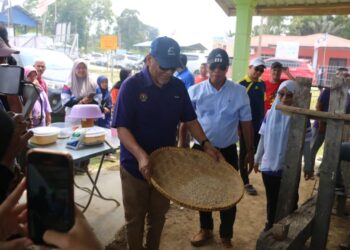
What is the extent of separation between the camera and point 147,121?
96.2 inches

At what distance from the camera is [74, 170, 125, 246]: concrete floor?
3.62 meters

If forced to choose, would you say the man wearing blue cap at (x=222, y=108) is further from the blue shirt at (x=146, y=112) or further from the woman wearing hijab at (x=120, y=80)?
the woman wearing hijab at (x=120, y=80)

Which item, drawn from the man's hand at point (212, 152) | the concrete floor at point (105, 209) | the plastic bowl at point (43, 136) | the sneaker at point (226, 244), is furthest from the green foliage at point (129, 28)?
the man's hand at point (212, 152)

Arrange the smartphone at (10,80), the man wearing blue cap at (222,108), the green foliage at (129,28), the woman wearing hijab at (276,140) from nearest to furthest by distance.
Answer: the smartphone at (10,80), the woman wearing hijab at (276,140), the man wearing blue cap at (222,108), the green foliage at (129,28)

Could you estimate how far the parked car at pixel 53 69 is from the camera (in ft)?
23.8

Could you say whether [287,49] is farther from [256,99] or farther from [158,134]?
[158,134]

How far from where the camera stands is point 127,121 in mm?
2396

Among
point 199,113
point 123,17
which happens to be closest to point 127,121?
point 199,113

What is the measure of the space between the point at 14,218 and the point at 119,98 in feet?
4.92

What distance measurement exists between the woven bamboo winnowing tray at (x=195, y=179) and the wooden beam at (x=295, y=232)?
Answer: 0.96 feet

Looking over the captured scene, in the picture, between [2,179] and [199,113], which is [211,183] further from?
[2,179]

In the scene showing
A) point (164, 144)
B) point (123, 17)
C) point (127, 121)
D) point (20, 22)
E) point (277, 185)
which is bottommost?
point (277, 185)

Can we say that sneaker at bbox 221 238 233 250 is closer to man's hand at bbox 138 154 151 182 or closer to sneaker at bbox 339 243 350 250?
sneaker at bbox 339 243 350 250

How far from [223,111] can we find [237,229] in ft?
4.48
